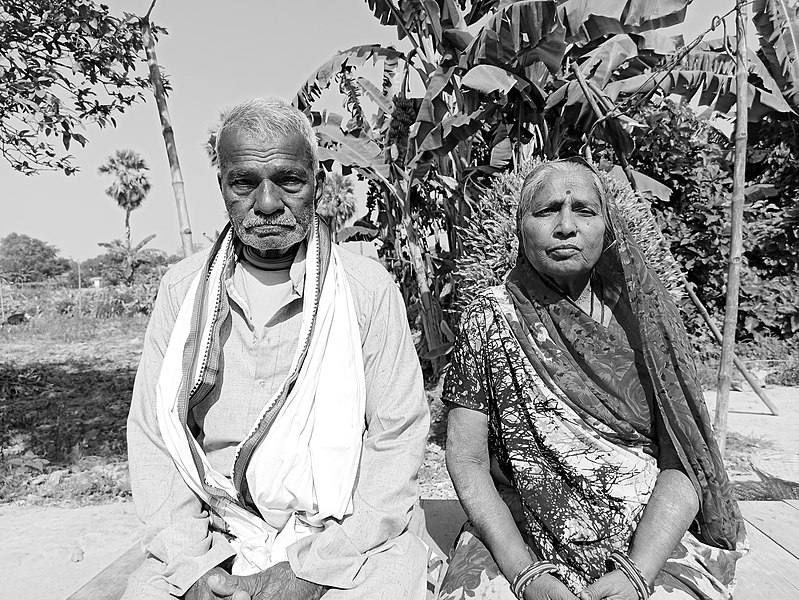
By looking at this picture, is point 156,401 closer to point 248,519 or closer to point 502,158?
point 248,519

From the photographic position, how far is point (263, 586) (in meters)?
1.61

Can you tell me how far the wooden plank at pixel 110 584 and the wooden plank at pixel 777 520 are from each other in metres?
2.41

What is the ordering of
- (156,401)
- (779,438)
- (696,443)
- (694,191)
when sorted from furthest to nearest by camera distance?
(694,191), (779,438), (156,401), (696,443)

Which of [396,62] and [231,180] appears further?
[396,62]

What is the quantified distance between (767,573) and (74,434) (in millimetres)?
5771

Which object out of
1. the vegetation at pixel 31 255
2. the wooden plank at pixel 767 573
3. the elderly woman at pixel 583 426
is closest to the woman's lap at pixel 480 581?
the elderly woman at pixel 583 426

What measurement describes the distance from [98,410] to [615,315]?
643cm

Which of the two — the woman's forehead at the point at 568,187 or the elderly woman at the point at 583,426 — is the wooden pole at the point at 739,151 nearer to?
the elderly woman at the point at 583,426

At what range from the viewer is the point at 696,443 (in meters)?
1.69

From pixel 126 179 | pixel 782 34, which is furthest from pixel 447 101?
pixel 126 179

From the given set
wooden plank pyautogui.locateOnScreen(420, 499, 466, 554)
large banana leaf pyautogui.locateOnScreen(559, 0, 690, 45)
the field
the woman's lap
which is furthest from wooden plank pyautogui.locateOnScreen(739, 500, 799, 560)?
large banana leaf pyautogui.locateOnScreen(559, 0, 690, 45)

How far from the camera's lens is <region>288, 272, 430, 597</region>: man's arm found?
5.30 feet

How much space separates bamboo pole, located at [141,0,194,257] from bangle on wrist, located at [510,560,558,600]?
3004mm

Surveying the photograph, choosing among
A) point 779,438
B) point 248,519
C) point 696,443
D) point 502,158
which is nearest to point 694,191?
point 779,438
